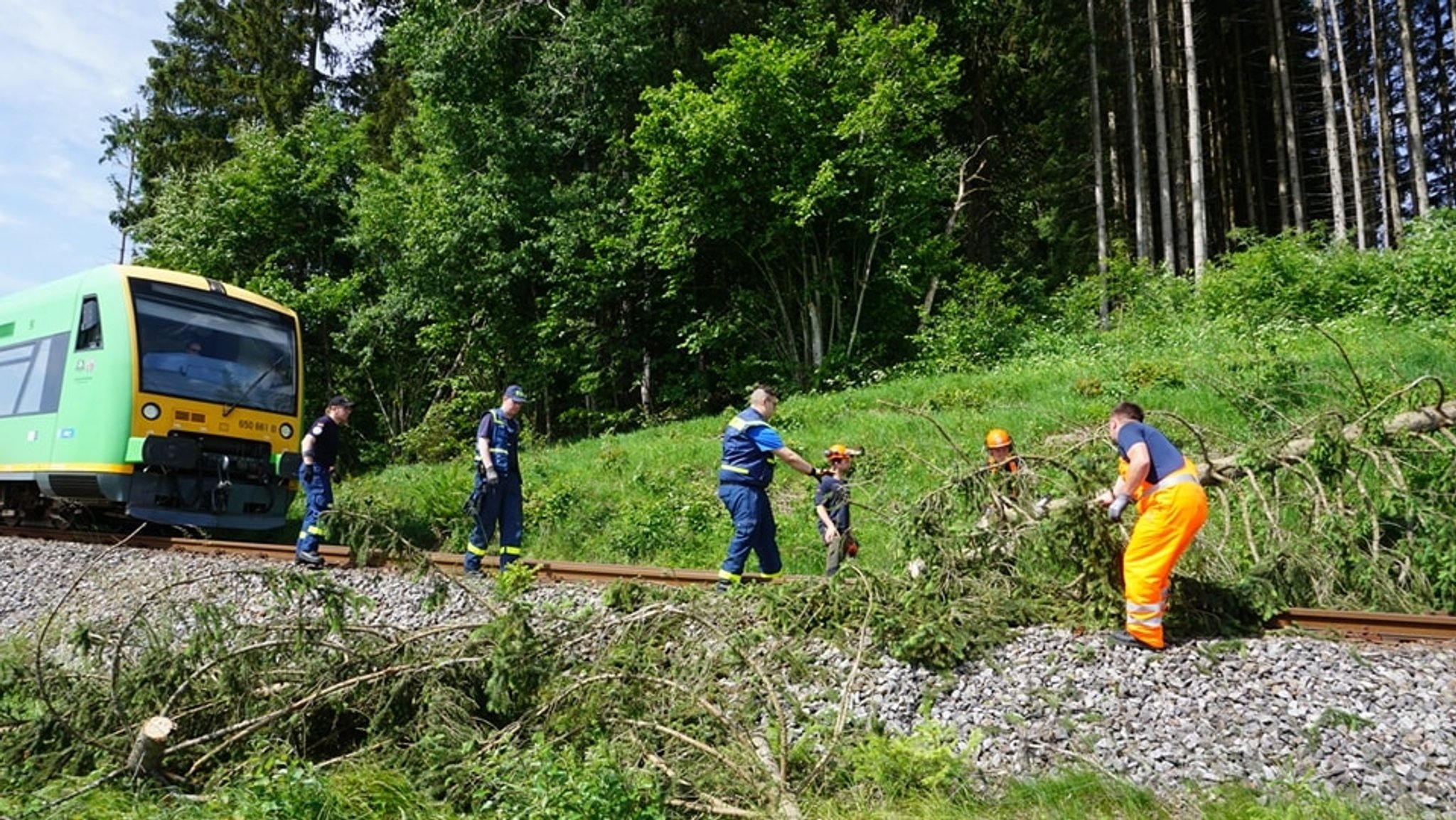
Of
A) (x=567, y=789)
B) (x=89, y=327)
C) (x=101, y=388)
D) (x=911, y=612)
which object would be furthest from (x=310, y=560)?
(x=911, y=612)

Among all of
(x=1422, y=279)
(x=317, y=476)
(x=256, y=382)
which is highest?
(x=1422, y=279)

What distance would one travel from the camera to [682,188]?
20000mm

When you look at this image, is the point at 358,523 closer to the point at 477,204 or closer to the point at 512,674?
the point at 512,674

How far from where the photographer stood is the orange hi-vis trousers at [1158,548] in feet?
17.3

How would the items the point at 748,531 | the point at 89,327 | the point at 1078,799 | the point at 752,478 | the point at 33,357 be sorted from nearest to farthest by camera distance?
the point at 1078,799
the point at 748,531
the point at 752,478
the point at 89,327
the point at 33,357

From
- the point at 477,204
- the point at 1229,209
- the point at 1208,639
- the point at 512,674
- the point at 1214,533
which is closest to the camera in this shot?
the point at 512,674

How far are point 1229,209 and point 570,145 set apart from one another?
23.1 metres

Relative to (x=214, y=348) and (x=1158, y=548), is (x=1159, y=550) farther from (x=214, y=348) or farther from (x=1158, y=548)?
(x=214, y=348)

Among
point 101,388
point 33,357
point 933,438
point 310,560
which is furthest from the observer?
point 933,438

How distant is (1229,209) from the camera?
104 feet

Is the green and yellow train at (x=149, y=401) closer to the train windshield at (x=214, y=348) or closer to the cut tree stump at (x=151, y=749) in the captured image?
the train windshield at (x=214, y=348)

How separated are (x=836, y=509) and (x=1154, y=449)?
2.80 meters

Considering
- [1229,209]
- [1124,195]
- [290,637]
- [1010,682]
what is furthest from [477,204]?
[1229,209]

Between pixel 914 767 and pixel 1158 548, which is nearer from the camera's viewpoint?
pixel 914 767
